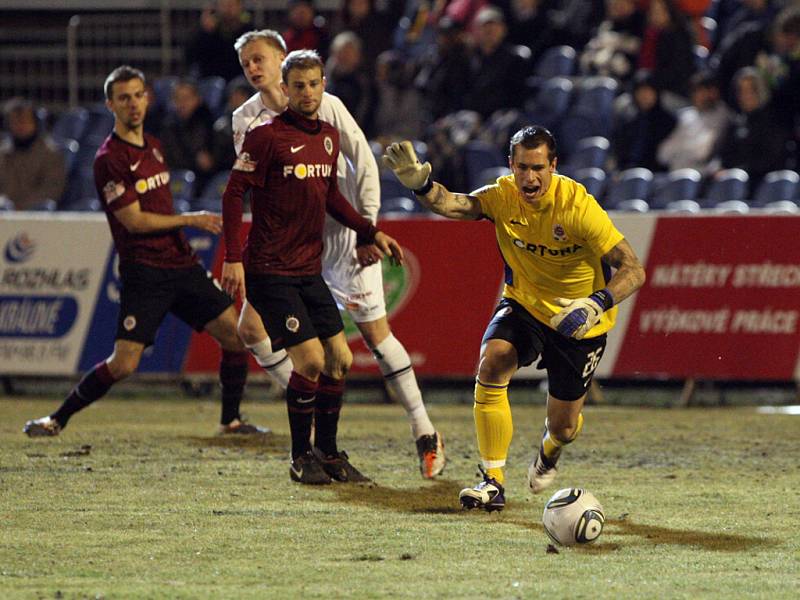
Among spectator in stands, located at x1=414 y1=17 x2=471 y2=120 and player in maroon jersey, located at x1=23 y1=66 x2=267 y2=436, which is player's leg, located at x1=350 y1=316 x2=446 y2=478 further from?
spectator in stands, located at x1=414 y1=17 x2=471 y2=120

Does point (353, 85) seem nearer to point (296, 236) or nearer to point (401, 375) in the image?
point (401, 375)

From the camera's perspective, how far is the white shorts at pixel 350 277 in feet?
28.8

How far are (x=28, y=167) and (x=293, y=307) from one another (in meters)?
8.60

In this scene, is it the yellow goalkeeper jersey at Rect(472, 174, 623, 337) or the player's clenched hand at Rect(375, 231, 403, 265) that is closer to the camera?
the yellow goalkeeper jersey at Rect(472, 174, 623, 337)

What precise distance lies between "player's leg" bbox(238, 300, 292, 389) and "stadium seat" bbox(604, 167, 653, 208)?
5.17 meters

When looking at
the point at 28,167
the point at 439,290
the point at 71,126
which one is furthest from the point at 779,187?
Answer: the point at 71,126

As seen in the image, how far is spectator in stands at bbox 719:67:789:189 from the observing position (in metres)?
13.8

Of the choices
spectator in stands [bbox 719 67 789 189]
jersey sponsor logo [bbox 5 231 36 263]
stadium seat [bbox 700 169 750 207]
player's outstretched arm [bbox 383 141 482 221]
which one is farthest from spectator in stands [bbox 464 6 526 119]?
player's outstretched arm [bbox 383 141 482 221]

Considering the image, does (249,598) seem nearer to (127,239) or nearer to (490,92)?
(127,239)

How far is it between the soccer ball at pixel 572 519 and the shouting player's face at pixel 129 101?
14.5 feet

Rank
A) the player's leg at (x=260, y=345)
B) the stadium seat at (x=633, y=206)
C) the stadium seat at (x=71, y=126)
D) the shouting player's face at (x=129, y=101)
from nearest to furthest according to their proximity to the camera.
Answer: the player's leg at (x=260, y=345) → the shouting player's face at (x=129, y=101) → the stadium seat at (x=633, y=206) → the stadium seat at (x=71, y=126)

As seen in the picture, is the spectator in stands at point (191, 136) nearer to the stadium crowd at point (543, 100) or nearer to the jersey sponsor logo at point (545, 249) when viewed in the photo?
the stadium crowd at point (543, 100)

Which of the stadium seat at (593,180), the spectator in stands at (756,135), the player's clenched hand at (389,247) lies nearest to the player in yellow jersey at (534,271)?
the player's clenched hand at (389,247)

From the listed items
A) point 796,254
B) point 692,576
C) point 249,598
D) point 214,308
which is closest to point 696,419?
point 796,254
